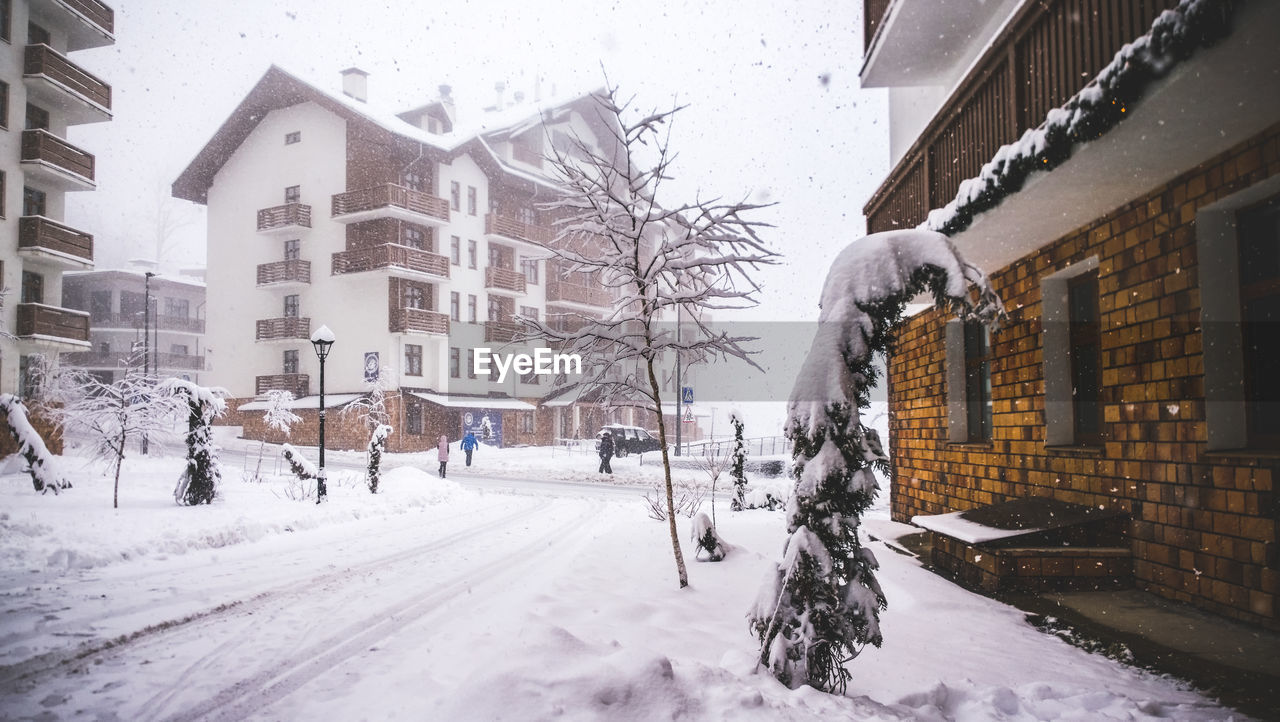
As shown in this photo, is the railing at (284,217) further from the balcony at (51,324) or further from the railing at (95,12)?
the railing at (95,12)

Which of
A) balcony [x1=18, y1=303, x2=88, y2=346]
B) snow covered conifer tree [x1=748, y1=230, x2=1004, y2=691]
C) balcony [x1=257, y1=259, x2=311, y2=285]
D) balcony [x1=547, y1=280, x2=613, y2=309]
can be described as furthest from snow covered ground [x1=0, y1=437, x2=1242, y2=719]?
balcony [x1=547, y1=280, x2=613, y2=309]

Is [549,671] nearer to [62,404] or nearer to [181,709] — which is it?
[181,709]

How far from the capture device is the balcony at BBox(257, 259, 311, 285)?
105 feet

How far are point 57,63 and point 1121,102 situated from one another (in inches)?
615

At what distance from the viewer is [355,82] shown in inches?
1503

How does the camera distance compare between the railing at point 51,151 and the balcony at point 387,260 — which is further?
the balcony at point 387,260

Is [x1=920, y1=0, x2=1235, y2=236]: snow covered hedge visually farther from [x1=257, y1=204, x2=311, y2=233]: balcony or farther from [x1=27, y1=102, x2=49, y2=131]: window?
[x1=257, y1=204, x2=311, y2=233]: balcony

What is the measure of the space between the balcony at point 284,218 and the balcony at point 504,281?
893cm

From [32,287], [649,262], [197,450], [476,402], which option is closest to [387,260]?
[476,402]

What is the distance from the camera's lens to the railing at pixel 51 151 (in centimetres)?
1391

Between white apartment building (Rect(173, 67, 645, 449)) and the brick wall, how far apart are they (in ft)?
87.3

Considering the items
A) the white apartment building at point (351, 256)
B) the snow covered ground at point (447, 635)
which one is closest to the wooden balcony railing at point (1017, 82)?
the snow covered ground at point (447, 635)

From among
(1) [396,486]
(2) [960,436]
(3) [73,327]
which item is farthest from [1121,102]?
(3) [73,327]

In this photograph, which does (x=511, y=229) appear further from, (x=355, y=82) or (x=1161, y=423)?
(x=1161, y=423)
